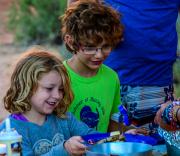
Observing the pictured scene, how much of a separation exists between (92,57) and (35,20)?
28.7 ft

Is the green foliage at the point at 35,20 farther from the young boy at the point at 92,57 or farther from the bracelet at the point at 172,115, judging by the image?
the bracelet at the point at 172,115

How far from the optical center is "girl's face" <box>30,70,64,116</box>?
354 centimetres

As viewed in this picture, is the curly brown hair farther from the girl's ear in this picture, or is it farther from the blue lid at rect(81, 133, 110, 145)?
the blue lid at rect(81, 133, 110, 145)

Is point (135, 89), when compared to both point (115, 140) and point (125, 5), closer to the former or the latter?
point (125, 5)

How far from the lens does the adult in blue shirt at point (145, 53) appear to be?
4258 millimetres

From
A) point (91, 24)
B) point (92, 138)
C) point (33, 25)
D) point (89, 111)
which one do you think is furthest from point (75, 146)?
point (33, 25)

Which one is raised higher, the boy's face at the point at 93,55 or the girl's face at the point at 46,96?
the boy's face at the point at 93,55

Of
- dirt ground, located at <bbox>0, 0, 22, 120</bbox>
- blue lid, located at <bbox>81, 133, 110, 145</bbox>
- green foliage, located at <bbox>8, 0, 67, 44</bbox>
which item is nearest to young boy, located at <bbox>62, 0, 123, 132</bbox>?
blue lid, located at <bbox>81, 133, 110, 145</bbox>

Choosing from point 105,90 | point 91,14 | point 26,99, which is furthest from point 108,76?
point 26,99

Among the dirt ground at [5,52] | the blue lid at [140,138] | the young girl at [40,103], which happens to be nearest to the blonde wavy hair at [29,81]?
the young girl at [40,103]

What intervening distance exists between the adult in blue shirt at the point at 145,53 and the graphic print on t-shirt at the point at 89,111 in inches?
12.4

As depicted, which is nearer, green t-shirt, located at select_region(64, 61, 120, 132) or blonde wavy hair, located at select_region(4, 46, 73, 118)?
blonde wavy hair, located at select_region(4, 46, 73, 118)

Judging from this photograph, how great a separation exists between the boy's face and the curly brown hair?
0.08ft

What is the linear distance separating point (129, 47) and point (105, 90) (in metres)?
0.32
